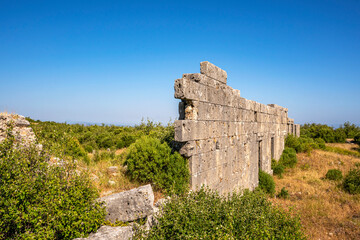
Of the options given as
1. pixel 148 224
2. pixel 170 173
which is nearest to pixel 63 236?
pixel 148 224

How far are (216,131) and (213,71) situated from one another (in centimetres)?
184

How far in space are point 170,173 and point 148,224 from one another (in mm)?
1431

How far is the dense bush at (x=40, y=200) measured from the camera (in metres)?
3.27

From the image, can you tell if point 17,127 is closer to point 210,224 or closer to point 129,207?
point 129,207

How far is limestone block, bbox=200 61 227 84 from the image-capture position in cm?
659

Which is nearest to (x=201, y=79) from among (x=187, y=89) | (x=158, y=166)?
(x=187, y=89)

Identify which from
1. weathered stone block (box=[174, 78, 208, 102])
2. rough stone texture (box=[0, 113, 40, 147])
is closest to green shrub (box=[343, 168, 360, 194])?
weathered stone block (box=[174, 78, 208, 102])

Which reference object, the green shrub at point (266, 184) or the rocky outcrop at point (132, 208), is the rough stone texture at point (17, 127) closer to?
the rocky outcrop at point (132, 208)

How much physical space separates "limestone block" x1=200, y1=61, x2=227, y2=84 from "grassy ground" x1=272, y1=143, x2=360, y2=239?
13.5ft

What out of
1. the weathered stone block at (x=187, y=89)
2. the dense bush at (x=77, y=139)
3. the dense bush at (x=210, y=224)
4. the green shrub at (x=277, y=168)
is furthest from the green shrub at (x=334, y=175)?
the weathered stone block at (x=187, y=89)

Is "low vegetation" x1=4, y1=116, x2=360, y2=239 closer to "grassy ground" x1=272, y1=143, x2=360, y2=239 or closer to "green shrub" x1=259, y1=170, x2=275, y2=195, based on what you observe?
"grassy ground" x1=272, y1=143, x2=360, y2=239

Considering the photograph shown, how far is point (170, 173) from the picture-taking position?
5617 mm

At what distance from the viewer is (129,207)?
4.45 meters

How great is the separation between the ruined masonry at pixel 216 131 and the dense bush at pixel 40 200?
2442 mm
